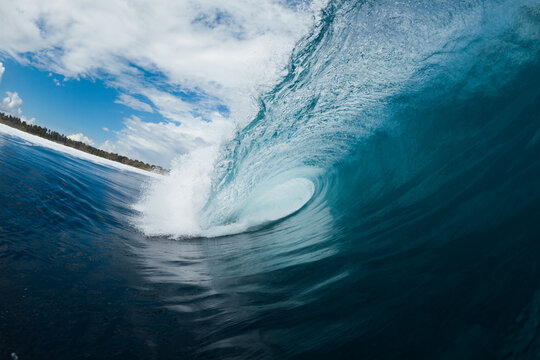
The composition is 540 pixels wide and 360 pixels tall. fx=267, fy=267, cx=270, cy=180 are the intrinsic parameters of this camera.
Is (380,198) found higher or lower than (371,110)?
lower

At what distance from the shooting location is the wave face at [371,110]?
5.08m

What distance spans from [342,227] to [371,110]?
354 centimetres

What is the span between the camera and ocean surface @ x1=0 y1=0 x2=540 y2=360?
191cm

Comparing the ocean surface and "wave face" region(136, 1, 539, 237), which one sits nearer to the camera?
the ocean surface

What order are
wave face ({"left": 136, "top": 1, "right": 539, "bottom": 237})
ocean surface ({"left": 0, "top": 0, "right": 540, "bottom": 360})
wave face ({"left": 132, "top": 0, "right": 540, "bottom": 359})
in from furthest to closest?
1. wave face ({"left": 136, "top": 1, "right": 539, "bottom": 237})
2. wave face ({"left": 132, "top": 0, "right": 540, "bottom": 359})
3. ocean surface ({"left": 0, "top": 0, "right": 540, "bottom": 360})

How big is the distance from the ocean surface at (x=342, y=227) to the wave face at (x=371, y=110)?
0.13ft

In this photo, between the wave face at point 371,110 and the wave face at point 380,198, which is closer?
the wave face at point 380,198

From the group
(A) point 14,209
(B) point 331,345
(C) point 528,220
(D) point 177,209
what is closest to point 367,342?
(B) point 331,345

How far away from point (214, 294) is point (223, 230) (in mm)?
4390

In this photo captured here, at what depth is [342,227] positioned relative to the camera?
5273 millimetres

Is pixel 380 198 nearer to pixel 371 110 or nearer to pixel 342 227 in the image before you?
pixel 342 227

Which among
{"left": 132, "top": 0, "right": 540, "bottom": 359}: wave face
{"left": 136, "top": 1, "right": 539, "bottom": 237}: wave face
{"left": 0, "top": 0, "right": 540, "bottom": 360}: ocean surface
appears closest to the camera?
{"left": 0, "top": 0, "right": 540, "bottom": 360}: ocean surface

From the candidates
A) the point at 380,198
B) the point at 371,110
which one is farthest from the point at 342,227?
the point at 371,110

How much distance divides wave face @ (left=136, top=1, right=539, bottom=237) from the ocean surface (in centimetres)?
4
